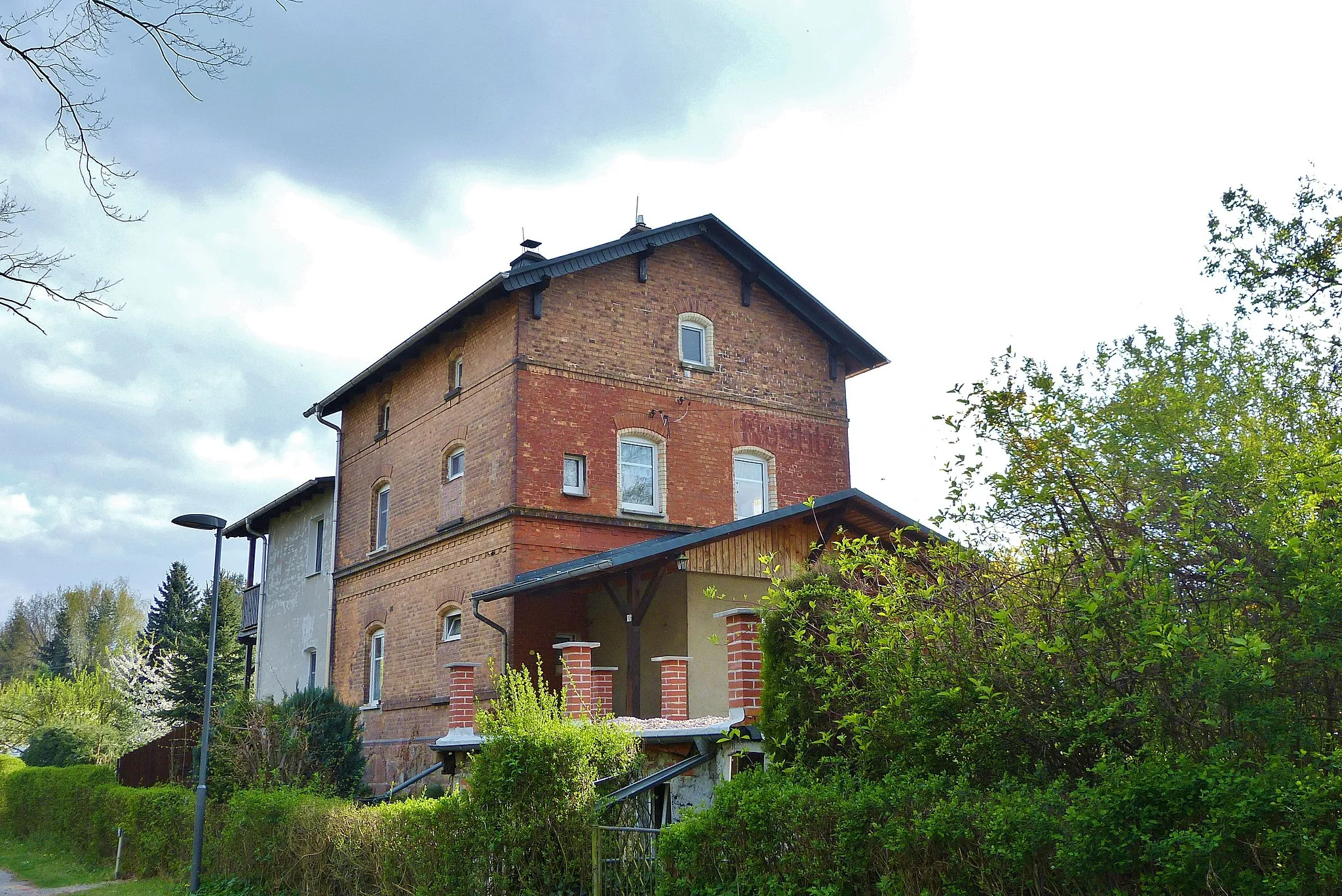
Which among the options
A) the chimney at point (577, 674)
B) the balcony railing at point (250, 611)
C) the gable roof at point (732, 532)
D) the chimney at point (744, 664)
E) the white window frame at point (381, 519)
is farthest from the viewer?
the balcony railing at point (250, 611)

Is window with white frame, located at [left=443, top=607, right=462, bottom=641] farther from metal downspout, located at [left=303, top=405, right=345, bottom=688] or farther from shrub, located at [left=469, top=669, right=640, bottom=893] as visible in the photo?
shrub, located at [left=469, top=669, right=640, bottom=893]

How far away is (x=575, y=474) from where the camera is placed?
65.8ft

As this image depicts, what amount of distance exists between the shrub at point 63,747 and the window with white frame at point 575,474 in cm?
1833

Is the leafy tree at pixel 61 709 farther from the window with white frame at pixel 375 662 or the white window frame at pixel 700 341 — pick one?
the white window frame at pixel 700 341

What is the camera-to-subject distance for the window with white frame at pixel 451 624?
66.6 feet

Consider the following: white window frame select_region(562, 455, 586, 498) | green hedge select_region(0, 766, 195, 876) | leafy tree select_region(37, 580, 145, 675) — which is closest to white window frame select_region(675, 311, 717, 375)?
white window frame select_region(562, 455, 586, 498)

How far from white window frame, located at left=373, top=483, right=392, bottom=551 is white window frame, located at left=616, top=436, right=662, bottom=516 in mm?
6133

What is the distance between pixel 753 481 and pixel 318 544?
11.7m

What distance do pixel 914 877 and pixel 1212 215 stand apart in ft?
44.0

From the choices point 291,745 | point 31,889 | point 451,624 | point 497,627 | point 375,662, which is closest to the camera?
Result: point 291,745

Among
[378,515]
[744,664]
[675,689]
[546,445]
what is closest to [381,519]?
[378,515]

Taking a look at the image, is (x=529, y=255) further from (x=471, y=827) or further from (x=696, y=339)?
(x=471, y=827)

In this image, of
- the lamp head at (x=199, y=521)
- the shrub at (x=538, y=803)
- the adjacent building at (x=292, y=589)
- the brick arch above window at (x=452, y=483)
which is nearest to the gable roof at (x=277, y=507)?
the adjacent building at (x=292, y=589)

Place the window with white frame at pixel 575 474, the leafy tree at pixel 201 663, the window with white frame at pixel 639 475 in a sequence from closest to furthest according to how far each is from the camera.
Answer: the window with white frame at pixel 575 474 < the window with white frame at pixel 639 475 < the leafy tree at pixel 201 663
